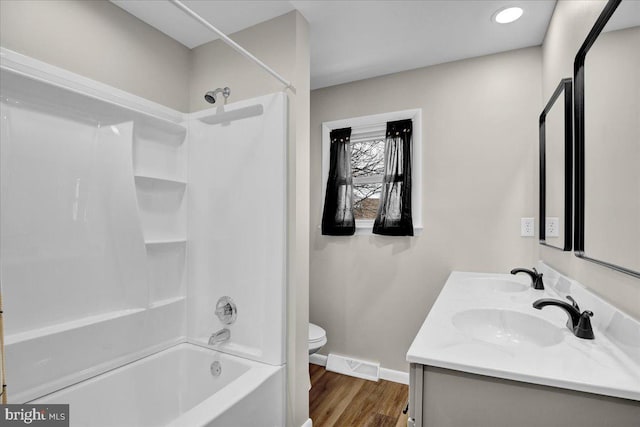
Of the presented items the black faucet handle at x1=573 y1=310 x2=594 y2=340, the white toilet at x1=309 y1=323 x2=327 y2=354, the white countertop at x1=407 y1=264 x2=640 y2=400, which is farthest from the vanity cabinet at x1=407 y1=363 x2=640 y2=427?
the white toilet at x1=309 y1=323 x2=327 y2=354

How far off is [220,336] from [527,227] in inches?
82.5

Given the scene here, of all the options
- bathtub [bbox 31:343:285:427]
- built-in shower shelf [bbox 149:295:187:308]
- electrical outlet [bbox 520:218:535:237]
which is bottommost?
bathtub [bbox 31:343:285:427]

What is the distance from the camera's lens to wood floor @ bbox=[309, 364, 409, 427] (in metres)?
2.08

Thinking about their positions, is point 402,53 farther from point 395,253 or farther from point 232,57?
point 395,253

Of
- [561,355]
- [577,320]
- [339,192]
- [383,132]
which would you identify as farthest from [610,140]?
[339,192]

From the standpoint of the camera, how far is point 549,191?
189 centimetres

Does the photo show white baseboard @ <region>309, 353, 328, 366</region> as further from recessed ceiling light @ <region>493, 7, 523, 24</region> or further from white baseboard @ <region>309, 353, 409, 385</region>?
recessed ceiling light @ <region>493, 7, 523, 24</region>

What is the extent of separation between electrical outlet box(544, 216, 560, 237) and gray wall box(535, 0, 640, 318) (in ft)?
0.32

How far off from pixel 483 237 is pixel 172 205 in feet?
7.02

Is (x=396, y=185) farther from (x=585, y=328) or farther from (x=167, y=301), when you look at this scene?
(x=167, y=301)

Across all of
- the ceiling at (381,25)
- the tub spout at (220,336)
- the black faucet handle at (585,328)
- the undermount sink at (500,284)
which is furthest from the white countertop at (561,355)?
the ceiling at (381,25)

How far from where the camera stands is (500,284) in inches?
80.4

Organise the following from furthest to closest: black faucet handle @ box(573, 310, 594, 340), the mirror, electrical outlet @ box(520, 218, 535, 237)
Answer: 1. electrical outlet @ box(520, 218, 535, 237)
2. black faucet handle @ box(573, 310, 594, 340)
3. the mirror

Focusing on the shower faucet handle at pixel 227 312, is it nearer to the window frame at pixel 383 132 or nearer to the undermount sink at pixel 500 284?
the window frame at pixel 383 132
